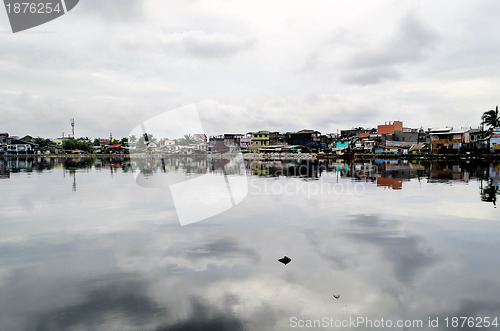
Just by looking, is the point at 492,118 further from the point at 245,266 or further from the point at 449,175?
the point at 245,266

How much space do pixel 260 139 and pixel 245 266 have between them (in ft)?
317

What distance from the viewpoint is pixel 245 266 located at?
25.6 ft

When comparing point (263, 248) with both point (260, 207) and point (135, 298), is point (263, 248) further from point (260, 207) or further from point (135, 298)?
point (260, 207)

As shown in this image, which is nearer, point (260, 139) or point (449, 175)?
point (449, 175)

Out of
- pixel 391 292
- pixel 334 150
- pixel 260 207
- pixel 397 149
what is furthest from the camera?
pixel 334 150

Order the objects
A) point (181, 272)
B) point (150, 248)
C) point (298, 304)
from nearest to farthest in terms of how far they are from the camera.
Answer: point (298, 304) < point (181, 272) < point (150, 248)

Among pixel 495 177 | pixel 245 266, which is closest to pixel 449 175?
pixel 495 177

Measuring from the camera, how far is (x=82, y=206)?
15.8 m

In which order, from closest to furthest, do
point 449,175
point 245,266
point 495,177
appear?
1. point 245,266
2. point 495,177
3. point 449,175

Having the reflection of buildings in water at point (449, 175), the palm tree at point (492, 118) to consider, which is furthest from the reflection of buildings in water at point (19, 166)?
the palm tree at point (492, 118)

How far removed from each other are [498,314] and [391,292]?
5.77 feet

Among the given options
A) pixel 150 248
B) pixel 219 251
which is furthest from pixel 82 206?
pixel 219 251

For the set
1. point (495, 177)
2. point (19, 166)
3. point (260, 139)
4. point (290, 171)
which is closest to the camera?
point (495, 177)

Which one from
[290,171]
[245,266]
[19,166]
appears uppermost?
[19,166]
